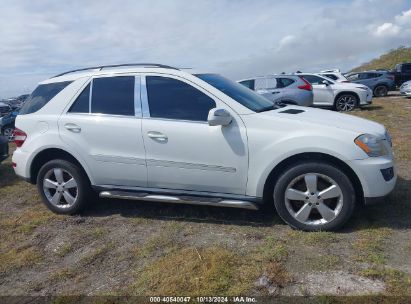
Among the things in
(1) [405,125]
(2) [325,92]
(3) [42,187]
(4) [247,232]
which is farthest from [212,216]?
(2) [325,92]

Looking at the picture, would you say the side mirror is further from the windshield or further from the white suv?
the windshield

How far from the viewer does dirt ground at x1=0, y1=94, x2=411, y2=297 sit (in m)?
3.17

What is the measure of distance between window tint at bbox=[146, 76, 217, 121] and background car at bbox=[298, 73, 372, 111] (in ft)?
38.4

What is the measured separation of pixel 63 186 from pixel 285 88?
30.8ft

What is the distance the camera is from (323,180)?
12.8 feet


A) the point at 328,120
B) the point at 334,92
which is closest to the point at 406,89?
the point at 334,92

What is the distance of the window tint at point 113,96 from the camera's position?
14.9ft

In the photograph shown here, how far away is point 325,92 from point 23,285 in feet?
44.4

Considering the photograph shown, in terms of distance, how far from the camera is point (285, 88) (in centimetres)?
1275

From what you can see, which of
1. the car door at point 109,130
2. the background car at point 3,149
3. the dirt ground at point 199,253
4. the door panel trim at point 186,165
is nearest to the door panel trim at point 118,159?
the car door at point 109,130

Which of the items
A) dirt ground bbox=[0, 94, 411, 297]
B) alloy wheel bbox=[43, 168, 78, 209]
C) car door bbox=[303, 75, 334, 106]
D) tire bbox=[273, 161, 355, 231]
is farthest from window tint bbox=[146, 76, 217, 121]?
car door bbox=[303, 75, 334, 106]

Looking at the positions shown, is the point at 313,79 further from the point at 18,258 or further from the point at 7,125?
the point at 18,258

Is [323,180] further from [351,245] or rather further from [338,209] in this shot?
[351,245]

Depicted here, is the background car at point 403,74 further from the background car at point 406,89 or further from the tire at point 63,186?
the tire at point 63,186
